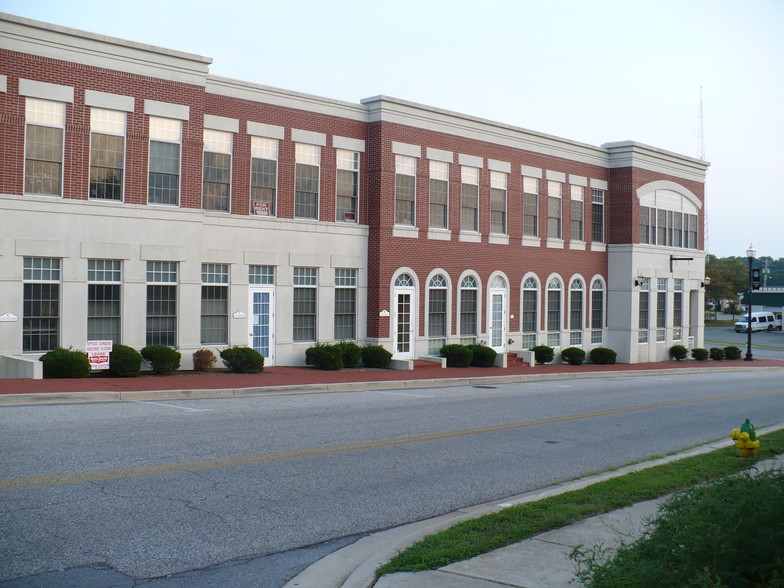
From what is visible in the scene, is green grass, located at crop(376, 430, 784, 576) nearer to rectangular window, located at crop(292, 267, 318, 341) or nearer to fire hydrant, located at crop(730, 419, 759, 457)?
fire hydrant, located at crop(730, 419, 759, 457)

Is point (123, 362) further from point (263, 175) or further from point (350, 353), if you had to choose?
point (350, 353)

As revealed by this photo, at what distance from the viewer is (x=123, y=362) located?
2016 cm

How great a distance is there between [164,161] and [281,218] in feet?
14.4

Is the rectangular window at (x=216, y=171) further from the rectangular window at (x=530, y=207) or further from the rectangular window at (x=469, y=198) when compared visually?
the rectangular window at (x=530, y=207)

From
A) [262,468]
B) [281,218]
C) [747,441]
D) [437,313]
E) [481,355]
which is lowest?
[262,468]

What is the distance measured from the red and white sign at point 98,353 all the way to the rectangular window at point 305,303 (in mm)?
6956

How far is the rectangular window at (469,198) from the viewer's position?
30891 mm

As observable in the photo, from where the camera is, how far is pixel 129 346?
69.3 feet

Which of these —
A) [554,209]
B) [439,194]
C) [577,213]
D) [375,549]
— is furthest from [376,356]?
[375,549]

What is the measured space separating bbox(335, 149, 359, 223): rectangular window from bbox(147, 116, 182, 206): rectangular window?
6.18 metres

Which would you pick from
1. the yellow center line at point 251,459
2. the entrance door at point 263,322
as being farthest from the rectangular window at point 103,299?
the yellow center line at point 251,459

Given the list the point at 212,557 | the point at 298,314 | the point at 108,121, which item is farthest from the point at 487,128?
the point at 212,557

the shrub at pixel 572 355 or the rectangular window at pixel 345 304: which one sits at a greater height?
the rectangular window at pixel 345 304

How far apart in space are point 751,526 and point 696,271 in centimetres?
4135
